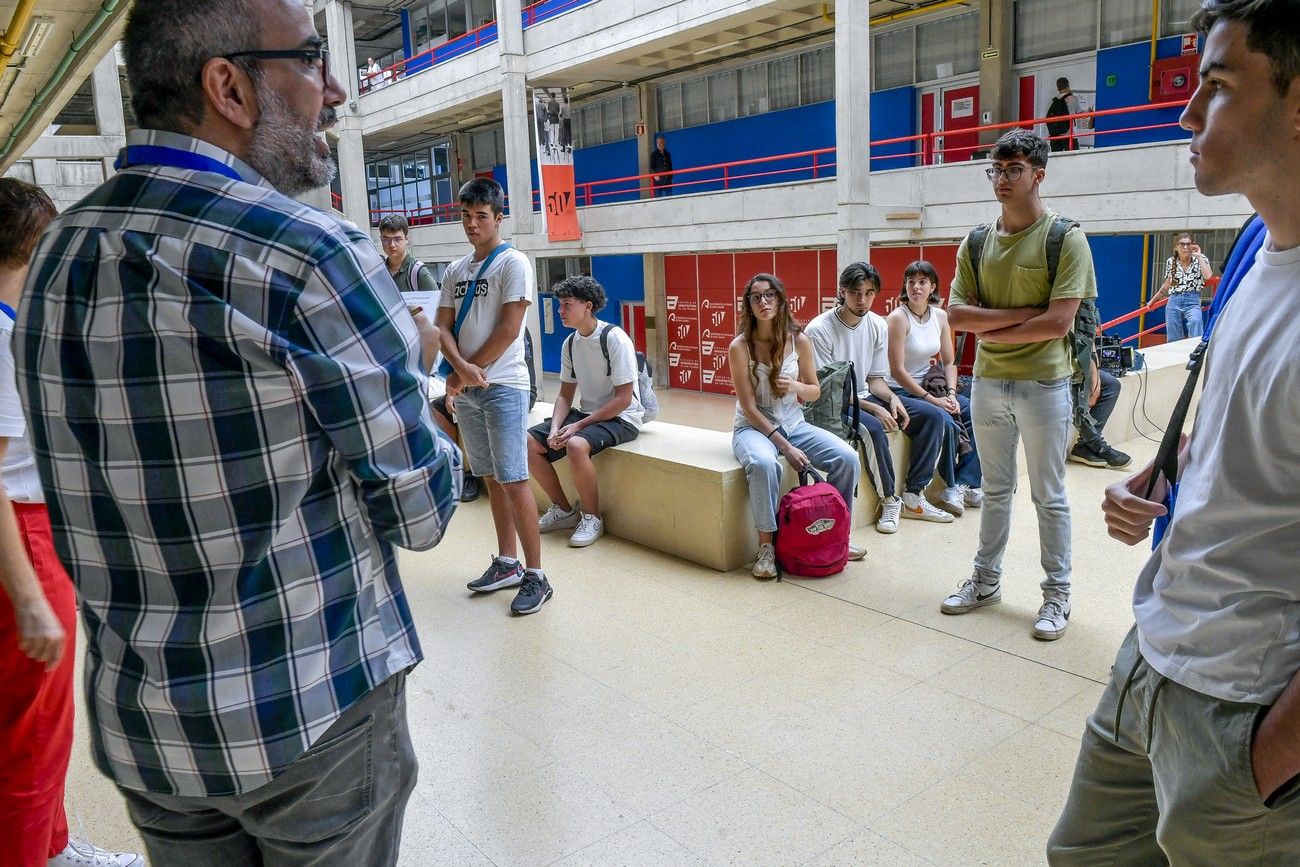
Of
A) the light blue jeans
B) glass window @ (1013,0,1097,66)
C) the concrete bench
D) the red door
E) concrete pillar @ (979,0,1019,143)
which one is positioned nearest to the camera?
the light blue jeans

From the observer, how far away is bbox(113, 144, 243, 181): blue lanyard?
1.20 metres

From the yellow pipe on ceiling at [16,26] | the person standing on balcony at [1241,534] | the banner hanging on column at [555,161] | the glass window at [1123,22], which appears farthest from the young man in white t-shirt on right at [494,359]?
the banner hanging on column at [555,161]

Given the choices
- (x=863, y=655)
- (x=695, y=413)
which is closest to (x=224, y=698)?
(x=863, y=655)

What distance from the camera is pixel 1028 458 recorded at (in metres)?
3.94

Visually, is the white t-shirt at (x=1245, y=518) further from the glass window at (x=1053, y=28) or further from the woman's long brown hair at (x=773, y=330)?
the glass window at (x=1053, y=28)

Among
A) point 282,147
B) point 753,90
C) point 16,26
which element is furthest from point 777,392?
point 753,90

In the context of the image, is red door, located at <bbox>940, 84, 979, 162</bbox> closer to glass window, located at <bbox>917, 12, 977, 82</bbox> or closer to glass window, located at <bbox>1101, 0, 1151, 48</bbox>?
glass window, located at <bbox>917, 12, 977, 82</bbox>

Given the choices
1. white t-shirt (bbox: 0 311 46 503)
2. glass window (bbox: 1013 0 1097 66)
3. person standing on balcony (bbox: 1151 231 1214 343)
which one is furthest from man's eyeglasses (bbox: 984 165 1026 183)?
glass window (bbox: 1013 0 1097 66)

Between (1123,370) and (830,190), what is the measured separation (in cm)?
719

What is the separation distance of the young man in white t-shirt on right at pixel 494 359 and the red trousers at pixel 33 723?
2.27m

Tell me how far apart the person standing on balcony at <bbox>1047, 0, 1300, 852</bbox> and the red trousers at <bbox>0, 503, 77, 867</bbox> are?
85.0 inches

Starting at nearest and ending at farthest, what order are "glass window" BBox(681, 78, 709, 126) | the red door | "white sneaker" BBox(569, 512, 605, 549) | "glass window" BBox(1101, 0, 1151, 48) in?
1. "white sneaker" BBox(569, 512, 605, 549)
2. "glass window" BBox(1101, 0, 1151, 48)
3. the red door
4. "glass window" BBox(681, 78, 709, 126)

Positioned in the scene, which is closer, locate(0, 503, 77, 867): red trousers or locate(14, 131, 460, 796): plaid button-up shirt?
locate(14, 131, 460, 796): plaid button-up shirt

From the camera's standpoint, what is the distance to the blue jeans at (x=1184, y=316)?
10695 millimetres
